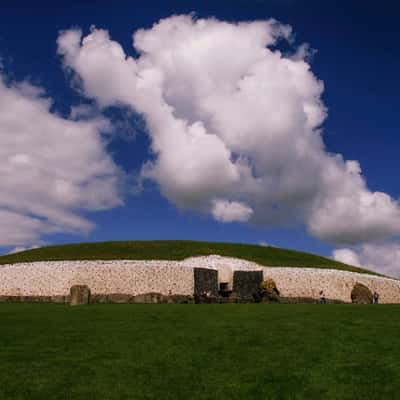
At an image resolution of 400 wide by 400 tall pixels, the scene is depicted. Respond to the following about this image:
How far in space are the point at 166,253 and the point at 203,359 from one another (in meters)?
36.2

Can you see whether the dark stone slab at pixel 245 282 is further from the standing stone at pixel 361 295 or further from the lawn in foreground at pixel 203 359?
the lawn in foreground at pixel 203 359

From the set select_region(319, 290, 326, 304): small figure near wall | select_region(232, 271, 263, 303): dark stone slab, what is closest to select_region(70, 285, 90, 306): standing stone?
select_region(232, 271, 263, 303): dark stone slab

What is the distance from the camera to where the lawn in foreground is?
8156mm

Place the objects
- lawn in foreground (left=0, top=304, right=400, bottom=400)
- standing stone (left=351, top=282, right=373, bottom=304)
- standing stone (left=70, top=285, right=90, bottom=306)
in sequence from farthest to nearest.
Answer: standing stone (left=351, top=282, right=373, bottom=304), standing stone (left=70, top=285, right=90, bottom=306), lawn in foreground (left=0, top=304, right=400, bottom=400)

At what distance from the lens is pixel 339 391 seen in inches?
321

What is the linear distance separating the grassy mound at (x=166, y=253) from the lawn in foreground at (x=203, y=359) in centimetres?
2881

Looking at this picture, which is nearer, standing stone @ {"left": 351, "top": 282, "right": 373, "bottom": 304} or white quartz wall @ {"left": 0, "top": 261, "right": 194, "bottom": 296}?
white quartz wall @ {"left": 0, "top": 261, "right": 194, "bottom": 296}

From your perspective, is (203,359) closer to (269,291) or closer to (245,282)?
(269,291)

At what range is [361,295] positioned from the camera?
37.8 meters

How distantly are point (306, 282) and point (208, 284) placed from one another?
26.9ft

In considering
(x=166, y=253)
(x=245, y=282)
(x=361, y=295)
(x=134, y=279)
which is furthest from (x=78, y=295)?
(x=361, y=295)

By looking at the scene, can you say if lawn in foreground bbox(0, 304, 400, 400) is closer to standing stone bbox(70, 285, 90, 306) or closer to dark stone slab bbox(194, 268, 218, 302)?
standing stone bbox(70, 285, 90, 306)

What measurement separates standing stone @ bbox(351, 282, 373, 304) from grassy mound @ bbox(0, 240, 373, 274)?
7.74m

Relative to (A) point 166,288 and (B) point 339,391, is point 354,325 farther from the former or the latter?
(A) point 166,288
